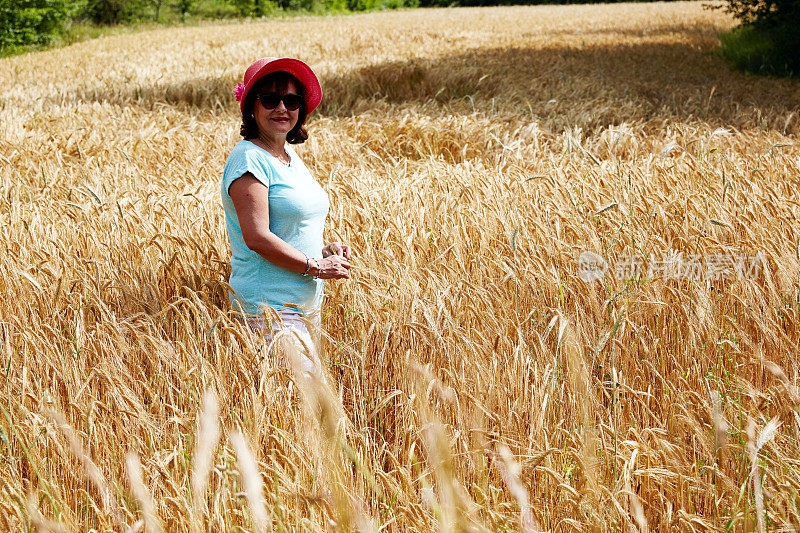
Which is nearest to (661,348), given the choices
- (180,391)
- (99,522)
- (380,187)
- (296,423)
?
(296,423)

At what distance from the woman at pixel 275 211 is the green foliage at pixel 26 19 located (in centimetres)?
1818

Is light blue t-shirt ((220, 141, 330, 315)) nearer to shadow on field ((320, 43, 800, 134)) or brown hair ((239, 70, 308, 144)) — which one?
brown hair ((239, 70, 308, 144))

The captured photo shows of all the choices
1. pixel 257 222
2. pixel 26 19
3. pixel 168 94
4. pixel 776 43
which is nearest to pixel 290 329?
pixel 257 222

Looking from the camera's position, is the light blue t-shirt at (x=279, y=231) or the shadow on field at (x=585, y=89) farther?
Result: the shadow on field at (x=585, y=89)

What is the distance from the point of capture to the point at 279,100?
2240 millimetres

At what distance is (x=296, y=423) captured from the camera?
1.68 m

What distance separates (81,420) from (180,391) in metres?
0.26

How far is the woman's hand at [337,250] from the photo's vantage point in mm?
2322

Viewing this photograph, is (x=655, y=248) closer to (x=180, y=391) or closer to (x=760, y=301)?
(x=760, y=301)

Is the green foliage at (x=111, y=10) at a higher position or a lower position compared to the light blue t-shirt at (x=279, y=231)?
higher

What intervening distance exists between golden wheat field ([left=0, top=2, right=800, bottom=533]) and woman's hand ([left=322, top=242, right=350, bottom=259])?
135 mm

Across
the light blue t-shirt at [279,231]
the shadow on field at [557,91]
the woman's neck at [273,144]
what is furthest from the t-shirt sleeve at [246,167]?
the shadow on field at [557,91]

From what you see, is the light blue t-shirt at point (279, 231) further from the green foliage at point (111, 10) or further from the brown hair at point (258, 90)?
the green foliage at point (111, 10)

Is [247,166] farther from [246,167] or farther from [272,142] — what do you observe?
[272,142]
